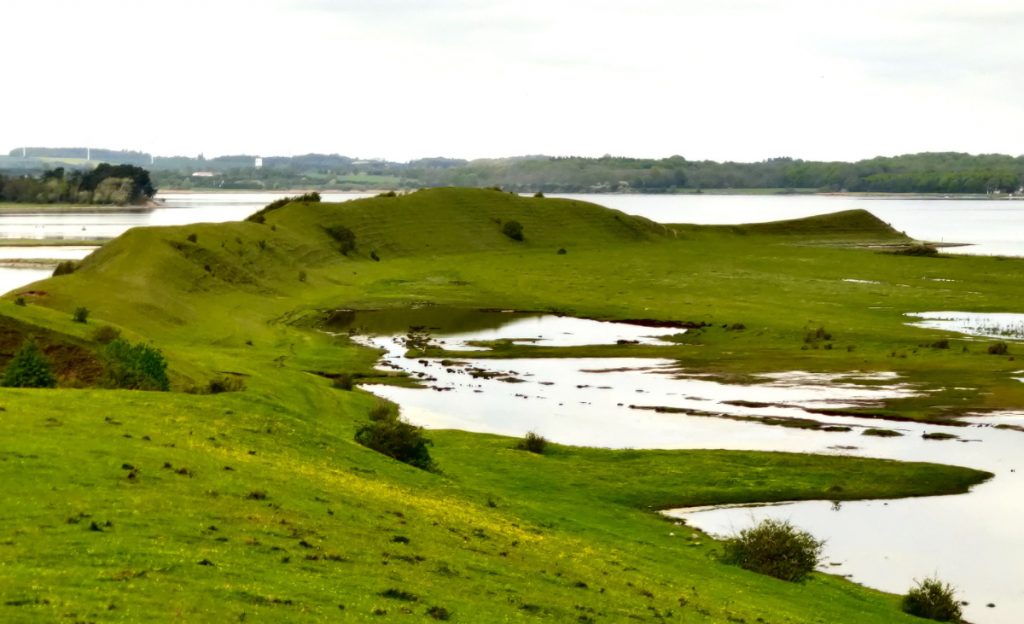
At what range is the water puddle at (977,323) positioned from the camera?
97312mm

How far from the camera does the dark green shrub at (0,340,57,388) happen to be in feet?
142

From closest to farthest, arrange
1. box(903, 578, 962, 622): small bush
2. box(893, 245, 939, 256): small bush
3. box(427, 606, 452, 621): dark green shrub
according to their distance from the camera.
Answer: box(427, 606, 452, 621): dark green shrub → box(903, 578, 962, 622): small bush → box(893, 245, 939, 256): small bush

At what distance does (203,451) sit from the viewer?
33.8 m

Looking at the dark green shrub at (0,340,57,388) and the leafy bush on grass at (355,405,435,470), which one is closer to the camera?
the dark green shrub at (0,340,57,388)

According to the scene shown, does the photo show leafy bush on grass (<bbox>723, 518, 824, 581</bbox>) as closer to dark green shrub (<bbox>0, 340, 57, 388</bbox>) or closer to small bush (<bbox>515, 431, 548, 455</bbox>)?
small bush (<bbox>515, 431, 548, 455</bbox>)

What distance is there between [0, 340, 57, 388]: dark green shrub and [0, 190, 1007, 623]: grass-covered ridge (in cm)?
434

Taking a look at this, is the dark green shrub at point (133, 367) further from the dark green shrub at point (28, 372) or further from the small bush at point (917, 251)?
the small bush at point (917, 251)

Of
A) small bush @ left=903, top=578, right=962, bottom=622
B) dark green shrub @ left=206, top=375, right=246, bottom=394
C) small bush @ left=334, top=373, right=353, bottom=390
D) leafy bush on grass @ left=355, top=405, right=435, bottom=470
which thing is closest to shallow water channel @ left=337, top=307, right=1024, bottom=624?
small bush @ left=903, top=578, right=962, bottom=622

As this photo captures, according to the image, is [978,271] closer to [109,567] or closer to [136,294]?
[136,294]

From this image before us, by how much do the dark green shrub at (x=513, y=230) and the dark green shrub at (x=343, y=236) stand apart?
2961 cm

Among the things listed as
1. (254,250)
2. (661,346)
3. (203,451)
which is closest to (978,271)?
(661,346)

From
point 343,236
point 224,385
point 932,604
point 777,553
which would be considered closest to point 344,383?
point 224,385

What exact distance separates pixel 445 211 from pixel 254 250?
6342 centimetres

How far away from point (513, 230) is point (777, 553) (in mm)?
154440
